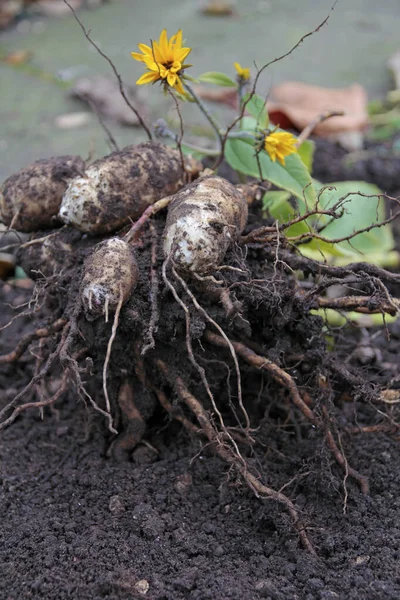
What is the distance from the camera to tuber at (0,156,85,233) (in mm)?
1766

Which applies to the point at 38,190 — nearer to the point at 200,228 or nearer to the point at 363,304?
the point at 200,228

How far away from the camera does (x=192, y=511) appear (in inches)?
59.7

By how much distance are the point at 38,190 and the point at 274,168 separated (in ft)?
2.31

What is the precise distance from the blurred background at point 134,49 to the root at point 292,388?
6.99ft

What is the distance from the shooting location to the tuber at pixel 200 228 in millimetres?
1432

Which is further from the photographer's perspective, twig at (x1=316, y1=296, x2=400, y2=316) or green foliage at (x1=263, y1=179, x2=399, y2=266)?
green foliage at (x1=263, y1=179, x2=399, y2=266)

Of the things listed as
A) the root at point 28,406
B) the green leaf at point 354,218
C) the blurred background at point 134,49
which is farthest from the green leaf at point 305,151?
the blurred background at point 134,49

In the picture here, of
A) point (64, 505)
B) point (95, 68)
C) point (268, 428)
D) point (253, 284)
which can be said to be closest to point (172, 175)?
point (253, 284)

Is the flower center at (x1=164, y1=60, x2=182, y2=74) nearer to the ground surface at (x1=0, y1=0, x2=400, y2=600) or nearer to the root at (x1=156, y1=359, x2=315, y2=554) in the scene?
A: the root at (x1=156, y1=359, x2=315, y2=554)

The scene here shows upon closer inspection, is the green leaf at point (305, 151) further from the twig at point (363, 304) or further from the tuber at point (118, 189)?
the twig at point (363, 304)

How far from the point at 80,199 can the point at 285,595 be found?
105 cm

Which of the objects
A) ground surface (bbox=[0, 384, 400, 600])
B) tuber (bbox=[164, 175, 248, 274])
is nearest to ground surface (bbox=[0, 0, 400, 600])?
ground surface (bbox=[0, 384, 400, 600])

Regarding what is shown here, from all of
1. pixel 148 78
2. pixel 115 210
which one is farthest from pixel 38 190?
pixel 148 78

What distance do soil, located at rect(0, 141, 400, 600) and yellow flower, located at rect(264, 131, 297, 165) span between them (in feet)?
1.46
